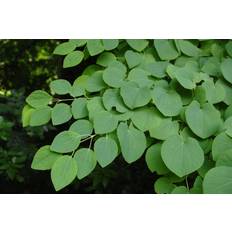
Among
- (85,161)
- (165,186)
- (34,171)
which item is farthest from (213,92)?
(34,171)

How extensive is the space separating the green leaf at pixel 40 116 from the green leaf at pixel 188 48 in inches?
18.3

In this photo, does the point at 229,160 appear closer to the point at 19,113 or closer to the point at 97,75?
the point at 97,75

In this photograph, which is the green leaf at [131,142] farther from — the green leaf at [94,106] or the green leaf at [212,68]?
the green leaf at [212,68]

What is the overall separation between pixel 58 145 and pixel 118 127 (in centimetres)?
16

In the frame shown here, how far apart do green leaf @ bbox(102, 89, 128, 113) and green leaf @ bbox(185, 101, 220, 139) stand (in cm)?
17

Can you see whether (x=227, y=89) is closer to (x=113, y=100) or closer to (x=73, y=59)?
(x=113, y=100)

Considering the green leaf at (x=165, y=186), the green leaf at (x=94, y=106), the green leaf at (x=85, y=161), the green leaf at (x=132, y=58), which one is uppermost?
the green leaf at (x=132, y=58)

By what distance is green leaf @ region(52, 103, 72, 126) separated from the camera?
1039 millimetres

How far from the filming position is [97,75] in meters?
1.14

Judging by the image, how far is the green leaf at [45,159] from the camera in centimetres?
95

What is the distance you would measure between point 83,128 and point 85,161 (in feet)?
0.35

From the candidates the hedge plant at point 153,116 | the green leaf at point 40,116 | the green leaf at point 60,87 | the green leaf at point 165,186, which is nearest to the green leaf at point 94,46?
the hedge plant at point 153,116

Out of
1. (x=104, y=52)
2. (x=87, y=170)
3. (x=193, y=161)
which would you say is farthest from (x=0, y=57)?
(x=193, y=161)

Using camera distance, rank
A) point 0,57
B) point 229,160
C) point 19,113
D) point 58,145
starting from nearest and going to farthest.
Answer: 1. point 229,160
2. point 58,145
3. point 19,113
4. point 0,57
